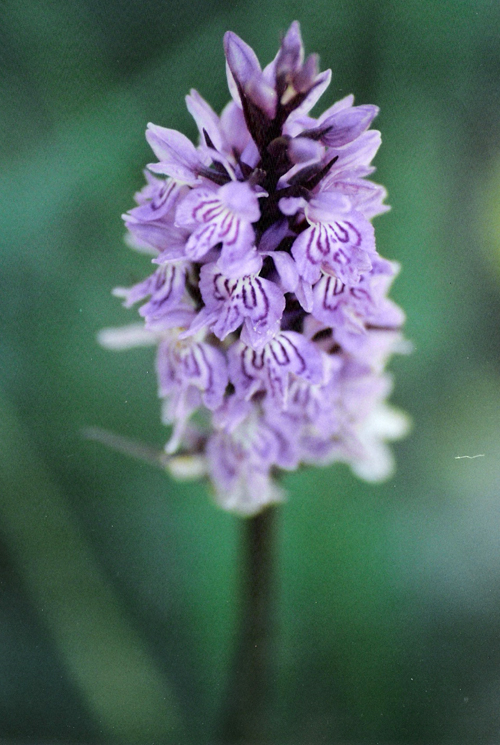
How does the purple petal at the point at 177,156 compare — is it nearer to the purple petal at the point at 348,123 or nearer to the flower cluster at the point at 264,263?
the flower cluster at the point at 264,263

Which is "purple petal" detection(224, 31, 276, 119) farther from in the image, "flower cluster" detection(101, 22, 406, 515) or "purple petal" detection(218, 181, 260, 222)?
"purple petal" detection(218, 181, 260, 222)

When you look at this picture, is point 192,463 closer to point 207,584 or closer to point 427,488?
point 207,584

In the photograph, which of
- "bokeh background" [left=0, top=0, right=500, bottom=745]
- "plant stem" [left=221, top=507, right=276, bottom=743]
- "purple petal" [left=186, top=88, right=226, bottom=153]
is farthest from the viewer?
"bokeh background" [left=0, top=0, right=500, bottom=745]

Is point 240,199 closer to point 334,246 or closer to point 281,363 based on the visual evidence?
point 334,246

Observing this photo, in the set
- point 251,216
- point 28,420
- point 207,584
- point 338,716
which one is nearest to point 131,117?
point 28,420

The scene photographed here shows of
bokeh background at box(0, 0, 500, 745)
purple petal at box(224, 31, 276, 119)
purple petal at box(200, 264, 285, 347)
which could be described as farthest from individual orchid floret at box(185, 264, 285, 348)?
bokeh background at box(0, 0, 500, 745)

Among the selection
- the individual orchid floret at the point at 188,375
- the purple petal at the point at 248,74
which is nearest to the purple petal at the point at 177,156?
the purple petal at the point at 248,74

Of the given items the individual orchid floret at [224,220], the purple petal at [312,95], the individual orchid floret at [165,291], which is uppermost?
the purple petal at [312,95]
